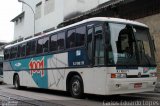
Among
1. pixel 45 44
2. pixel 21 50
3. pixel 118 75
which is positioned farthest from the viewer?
pixel 21 50

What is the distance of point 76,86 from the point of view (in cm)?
1455

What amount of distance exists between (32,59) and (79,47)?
18.4ft

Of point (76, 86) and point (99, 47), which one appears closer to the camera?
point (99, 47)

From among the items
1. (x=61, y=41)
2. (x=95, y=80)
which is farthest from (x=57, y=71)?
(x=95, y=80)

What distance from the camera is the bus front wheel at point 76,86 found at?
14.3 meters

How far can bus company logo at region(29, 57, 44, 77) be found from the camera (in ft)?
59.1

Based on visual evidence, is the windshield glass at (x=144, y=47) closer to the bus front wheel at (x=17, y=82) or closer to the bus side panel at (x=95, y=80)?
the bus side panel at (x=95, y=80)

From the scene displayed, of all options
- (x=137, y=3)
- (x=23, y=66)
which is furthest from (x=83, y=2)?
(x=23, y=66)

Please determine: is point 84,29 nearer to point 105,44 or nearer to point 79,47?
point 79,47

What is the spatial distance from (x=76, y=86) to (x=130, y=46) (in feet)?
9.65

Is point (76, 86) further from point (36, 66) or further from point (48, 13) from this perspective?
point (48, 13)

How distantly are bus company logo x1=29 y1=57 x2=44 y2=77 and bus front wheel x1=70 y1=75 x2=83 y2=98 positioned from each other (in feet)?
10.8

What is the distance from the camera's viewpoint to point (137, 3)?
23219 millimetres

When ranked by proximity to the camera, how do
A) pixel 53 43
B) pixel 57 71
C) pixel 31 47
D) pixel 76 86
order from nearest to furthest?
pixel 76 86, pixel 57 71, pixel 53 43, pixel 31 47
